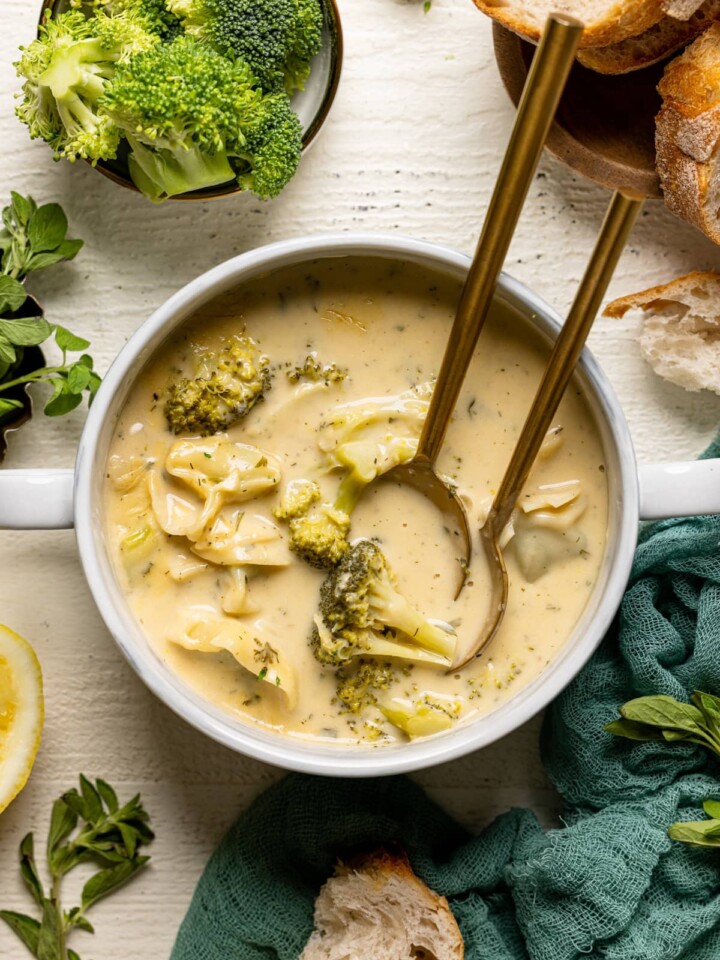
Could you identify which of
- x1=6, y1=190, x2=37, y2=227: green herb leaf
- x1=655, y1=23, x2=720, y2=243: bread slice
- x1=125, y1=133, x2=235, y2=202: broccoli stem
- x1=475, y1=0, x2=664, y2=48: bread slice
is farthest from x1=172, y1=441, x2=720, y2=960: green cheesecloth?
x1=6, y1=190, x2=37, y2=227: green herb leaf

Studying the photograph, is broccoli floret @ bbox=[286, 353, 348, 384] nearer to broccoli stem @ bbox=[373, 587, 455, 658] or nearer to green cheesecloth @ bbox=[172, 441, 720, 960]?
broccoli stem @ bbox=[373, 587, 455, 658]

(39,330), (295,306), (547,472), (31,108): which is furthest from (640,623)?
(31,108)

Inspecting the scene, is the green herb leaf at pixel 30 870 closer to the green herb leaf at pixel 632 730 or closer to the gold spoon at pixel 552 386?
the gold spoon at pixel 552 386

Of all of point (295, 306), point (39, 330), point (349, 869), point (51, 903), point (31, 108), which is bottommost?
point (51, 903)

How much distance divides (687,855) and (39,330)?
1.80 meters

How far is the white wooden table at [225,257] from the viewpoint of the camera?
7.43 ft

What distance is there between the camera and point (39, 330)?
6.88 feet

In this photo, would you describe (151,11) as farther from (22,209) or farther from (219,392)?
(219,392)

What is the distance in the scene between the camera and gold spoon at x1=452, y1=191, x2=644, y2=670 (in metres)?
1.62

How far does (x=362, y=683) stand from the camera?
2088 mm

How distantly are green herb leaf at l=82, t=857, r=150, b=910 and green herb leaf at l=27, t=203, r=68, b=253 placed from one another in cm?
141

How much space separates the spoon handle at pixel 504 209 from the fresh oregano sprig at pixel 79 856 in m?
1.13

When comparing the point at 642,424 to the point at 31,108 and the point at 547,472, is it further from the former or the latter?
the point at 31,108

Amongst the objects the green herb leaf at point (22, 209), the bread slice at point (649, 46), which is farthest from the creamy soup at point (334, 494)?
the bread slice at point (649, 46)
